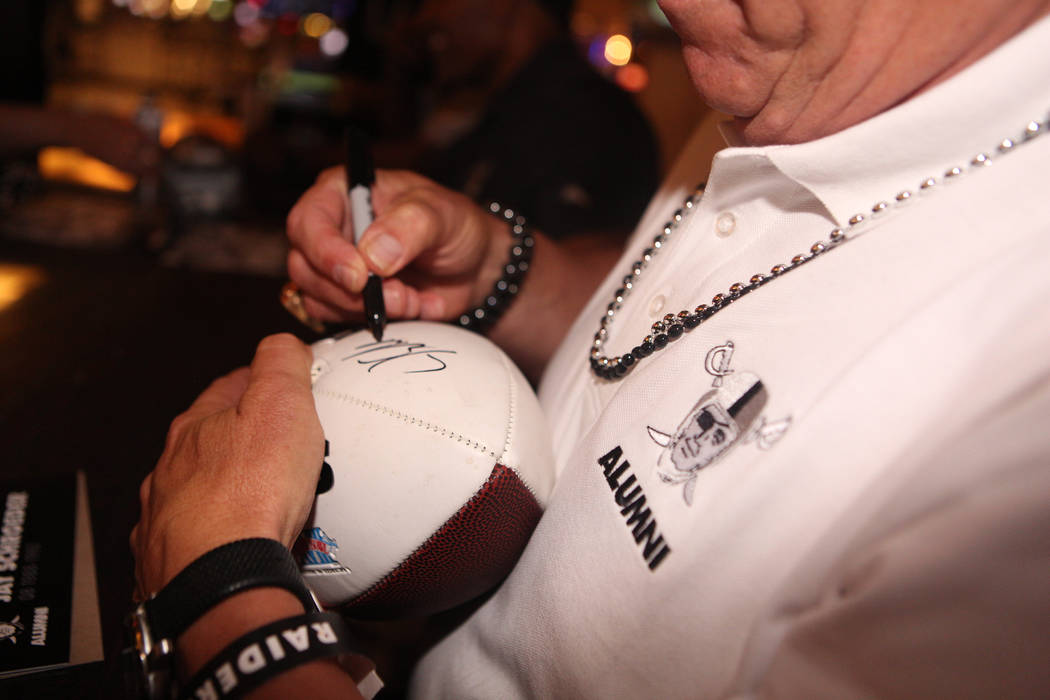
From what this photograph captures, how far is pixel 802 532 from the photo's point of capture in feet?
1.70

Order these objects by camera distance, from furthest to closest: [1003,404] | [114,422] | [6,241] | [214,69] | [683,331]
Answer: [214,69] → [6,241] → [114,422] → [683,331] → [1003,404]

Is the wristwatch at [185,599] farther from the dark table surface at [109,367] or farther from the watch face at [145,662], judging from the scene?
the dark table surface at [109,367]

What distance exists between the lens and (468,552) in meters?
0.74

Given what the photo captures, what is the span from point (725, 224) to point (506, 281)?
48 centimetres

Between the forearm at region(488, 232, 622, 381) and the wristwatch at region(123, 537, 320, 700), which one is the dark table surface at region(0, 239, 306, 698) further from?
the forearm at region(488, 232, 622, 381)

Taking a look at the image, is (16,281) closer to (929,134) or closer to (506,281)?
(506,281)

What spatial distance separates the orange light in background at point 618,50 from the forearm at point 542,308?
4652 mm

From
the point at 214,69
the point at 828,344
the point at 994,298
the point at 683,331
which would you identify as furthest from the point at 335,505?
the point at 214,69

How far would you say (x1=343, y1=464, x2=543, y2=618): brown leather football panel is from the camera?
2.41 feet

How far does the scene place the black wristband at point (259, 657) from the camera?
55 centimetres

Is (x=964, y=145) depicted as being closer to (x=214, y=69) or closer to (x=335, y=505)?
(x=335, y=505)

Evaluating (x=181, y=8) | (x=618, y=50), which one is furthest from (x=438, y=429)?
(x=618, y=50)

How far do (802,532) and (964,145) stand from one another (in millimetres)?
357

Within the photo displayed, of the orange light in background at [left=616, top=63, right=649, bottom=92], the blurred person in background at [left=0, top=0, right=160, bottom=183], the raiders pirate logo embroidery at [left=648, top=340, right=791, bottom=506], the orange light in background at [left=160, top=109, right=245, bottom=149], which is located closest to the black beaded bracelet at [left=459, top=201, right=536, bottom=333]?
the raiders pirate logo embroidery at [left=648, top=340, right=791, bottom=506]
